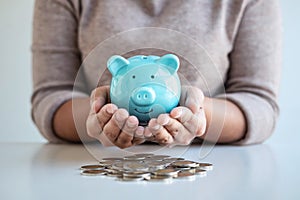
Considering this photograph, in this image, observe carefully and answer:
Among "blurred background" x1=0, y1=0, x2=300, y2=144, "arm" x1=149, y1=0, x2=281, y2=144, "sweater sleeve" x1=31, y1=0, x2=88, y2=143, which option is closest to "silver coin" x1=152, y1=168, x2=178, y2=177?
"arm" x1=149, y1=0, x2=281, y2=144

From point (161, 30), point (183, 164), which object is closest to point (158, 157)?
point (183, 164)

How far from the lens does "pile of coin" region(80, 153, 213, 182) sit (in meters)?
0.43

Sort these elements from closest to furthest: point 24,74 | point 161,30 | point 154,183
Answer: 1. point 154,183
2. point 161,30
3. point 24,74

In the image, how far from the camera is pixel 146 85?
446 millimetres

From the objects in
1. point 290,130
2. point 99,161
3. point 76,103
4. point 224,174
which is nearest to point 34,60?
point 76,103

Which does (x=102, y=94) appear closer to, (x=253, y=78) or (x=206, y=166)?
(x=206, y=166)

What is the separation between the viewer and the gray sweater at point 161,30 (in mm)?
756

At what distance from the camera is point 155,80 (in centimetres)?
45

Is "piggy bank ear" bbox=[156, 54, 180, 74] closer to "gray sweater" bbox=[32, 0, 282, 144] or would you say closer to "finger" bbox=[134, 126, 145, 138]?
"finger" bbox=[134, 126, 145, 138]

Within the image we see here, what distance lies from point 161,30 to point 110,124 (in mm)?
289

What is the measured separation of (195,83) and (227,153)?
11 cm

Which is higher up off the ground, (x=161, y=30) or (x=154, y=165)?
(x=161, y=30)

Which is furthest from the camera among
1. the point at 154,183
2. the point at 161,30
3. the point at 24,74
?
the point at 24,74

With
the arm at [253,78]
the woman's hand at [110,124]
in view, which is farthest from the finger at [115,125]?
the arm at [253,78]
